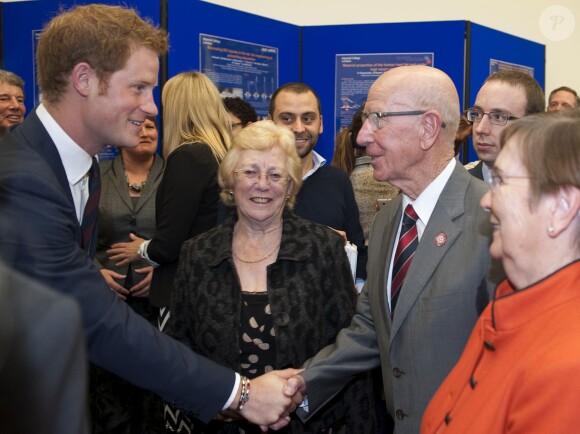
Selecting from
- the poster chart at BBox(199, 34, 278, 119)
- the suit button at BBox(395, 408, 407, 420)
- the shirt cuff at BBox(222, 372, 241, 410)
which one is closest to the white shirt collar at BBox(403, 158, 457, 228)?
the suit button at BBox(395, 408, 407, 420)

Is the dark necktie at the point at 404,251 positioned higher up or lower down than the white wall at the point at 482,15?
lower down

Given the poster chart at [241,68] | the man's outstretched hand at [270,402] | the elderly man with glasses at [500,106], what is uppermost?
the poster chart at [241,68]

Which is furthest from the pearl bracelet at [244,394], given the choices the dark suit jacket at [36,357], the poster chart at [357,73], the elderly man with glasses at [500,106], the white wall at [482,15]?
the white wall at [482,15]

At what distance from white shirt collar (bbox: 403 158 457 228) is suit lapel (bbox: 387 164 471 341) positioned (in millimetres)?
82

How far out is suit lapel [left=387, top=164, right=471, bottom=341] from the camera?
2.22m

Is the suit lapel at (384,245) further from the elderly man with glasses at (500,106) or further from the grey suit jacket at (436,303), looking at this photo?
the elderly man with glasses at (500,106)

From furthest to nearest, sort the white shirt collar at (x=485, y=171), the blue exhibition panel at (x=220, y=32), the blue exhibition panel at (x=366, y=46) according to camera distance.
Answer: the blue exhibition panel at (x=366, y=46), the blue exhibition panel at (x=220, y=32), the white shirt collar at (x=485, y=171)

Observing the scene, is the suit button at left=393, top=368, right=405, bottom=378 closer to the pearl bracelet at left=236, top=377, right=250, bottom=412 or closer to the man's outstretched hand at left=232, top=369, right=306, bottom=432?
the man's outstretched hand at left=232, top=369, right=306, bottom=432

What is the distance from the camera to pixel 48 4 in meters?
4.81

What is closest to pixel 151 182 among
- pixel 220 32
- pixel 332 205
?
pixel 332 205

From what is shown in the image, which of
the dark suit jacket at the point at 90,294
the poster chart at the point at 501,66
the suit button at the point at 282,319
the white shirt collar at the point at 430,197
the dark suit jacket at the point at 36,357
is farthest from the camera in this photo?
the poster chart at the point at 501,66

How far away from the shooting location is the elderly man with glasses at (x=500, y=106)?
361cm

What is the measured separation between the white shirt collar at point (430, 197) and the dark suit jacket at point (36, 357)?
5.72 feet

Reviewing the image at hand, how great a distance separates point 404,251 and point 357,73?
3733mm
